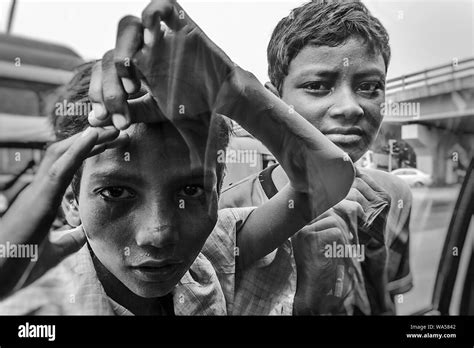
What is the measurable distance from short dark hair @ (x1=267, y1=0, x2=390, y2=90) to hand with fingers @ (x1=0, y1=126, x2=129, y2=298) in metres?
0.80

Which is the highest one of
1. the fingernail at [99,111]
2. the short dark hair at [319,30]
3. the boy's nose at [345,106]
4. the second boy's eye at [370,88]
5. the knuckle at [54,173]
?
the short dark hair at [319,30]

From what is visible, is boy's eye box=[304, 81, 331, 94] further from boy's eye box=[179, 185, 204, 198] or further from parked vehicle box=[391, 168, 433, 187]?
boy's eye box=[179, 185, 204, 198]

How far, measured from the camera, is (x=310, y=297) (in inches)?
107

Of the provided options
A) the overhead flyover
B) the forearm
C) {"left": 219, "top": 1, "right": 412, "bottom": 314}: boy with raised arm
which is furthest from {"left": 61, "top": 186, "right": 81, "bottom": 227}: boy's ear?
the overhead flyover

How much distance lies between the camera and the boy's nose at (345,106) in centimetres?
265

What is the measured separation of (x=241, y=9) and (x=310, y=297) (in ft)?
4.58

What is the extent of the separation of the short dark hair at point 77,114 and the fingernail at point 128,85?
33 cm

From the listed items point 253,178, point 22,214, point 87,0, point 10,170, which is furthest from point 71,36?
point 253,178

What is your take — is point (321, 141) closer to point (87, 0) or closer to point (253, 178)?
point (253, 178)

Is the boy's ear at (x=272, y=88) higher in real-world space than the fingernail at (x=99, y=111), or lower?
higher

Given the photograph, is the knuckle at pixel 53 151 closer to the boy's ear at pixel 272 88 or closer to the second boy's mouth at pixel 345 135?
the boy's ear at pixel 272 88

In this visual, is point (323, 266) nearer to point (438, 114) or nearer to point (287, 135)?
point (287, 135)

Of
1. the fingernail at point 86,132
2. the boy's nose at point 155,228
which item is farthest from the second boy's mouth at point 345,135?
the fingernail at point 86,132

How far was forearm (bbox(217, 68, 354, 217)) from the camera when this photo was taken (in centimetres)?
246
